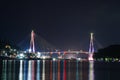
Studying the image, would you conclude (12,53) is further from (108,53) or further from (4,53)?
(108,53)

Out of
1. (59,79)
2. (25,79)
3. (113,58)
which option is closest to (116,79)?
(59,79)

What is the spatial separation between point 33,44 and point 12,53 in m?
24.4

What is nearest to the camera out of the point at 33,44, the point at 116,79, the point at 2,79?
the point at 2,79

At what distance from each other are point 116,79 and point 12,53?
8100 centimetres

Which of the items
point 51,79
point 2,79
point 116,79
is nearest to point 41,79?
point 51,79

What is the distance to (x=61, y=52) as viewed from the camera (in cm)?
10656

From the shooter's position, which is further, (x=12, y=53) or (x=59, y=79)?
(x=12, y=53)

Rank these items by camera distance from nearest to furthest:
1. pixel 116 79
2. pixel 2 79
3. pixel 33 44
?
pixel 2 79
pixel 116 79
pixel 33 44

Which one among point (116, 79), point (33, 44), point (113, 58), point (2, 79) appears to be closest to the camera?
point (2, 79)

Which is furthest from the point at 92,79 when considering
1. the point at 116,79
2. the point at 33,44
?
the point at 33,44

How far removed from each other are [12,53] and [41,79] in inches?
3177

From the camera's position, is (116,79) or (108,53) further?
(108,53)

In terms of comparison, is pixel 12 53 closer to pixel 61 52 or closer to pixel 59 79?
pixel 61 52

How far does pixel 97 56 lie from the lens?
110062mm
